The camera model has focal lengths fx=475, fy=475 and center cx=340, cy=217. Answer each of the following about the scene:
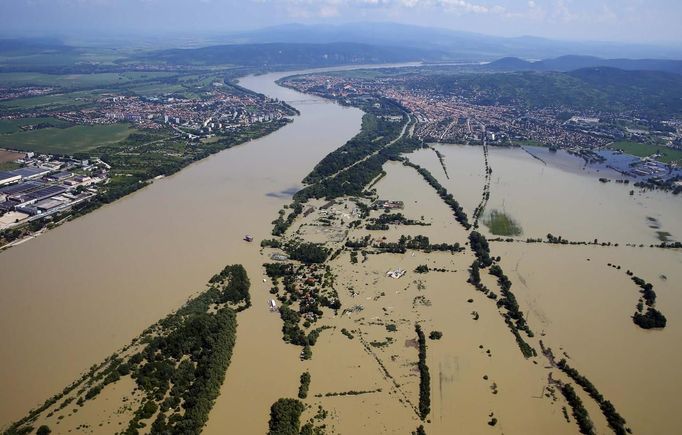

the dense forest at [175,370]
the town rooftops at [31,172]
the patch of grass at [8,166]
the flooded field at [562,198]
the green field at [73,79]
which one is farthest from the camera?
the green field at [73,79]

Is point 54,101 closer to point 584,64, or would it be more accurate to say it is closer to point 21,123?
point 21,123

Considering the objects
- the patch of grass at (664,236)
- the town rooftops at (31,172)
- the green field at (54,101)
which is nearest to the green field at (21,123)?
the green field at (54,101)

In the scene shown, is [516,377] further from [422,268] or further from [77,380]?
[77,380]

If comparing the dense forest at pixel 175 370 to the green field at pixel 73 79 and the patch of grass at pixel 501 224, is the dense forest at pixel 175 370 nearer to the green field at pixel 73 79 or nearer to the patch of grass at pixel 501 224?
the patch of grass at pixel 501 224

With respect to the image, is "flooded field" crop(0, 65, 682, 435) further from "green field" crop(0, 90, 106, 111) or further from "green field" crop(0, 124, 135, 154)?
"green field" crop(0, 90, 106, 111)

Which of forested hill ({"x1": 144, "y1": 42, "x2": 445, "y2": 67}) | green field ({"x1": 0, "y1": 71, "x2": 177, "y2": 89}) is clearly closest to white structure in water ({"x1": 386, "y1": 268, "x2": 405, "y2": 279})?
green field ({"x1": 0, "y1": 71, "x2": 177, "y2": 89})

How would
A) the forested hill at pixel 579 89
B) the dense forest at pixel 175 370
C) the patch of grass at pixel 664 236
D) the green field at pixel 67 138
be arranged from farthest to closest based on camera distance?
the forested hill at pixel 579 89
the green field at pixel 67 138
the patch of grass at pixel 664 236
the dense forest at pixel 175 370

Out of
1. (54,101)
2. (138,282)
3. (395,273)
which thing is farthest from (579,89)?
(54,101)
